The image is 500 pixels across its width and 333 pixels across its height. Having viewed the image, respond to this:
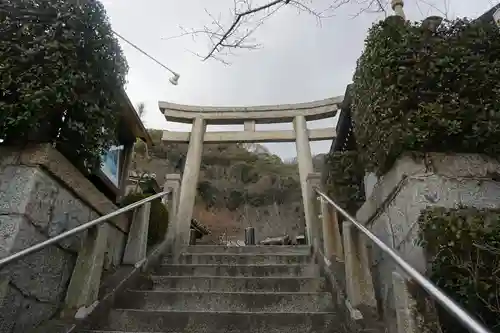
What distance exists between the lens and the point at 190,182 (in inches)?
259

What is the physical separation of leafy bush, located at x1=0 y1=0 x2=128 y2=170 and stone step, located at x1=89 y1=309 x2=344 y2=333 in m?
1.22

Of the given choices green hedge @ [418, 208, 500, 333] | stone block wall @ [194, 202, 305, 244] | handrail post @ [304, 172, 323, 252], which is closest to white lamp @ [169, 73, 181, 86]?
handrail post @ [304, 172, 323, 252]

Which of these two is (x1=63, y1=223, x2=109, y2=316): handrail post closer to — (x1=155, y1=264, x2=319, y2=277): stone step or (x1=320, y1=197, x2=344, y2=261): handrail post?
(x1=155, y1=264, x2=319, y2=277): stone step

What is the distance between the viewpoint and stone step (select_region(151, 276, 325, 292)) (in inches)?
123

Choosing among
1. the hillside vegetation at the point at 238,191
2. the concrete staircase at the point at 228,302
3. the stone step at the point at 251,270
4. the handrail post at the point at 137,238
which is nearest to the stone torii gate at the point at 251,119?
the handrail post at the point at 137,238

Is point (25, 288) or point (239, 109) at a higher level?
point (239, 109)

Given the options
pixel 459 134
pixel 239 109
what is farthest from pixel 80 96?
pixel 239 109

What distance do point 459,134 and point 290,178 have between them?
16204mm

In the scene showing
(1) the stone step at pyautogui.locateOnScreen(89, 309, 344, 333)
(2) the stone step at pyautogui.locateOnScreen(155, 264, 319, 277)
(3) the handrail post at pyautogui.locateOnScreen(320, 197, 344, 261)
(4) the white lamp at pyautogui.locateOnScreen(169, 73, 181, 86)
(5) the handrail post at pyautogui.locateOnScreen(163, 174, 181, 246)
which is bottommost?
(1) the stone step at pyautogui.locateOnScreen(89, 309, 344, 333)

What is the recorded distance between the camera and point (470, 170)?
232 cm

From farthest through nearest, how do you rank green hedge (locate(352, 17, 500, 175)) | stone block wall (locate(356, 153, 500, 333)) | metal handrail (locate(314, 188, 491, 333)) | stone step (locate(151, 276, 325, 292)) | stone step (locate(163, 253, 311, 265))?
stone step (locate(163, 253, 311, 265)), stone step (locate(151, 276, 325, 292)), green hedge (locate(352, 17, 500, 175)), stone block wall (locate(356, 153, 500, 333)), metal handrail (locate(314, 188, 491, 333))

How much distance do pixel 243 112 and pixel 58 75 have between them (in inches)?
206

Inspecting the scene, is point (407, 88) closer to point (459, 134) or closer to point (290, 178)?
point (459, 134)

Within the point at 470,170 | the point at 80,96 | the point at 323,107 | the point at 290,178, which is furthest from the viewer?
the point at 290,178
